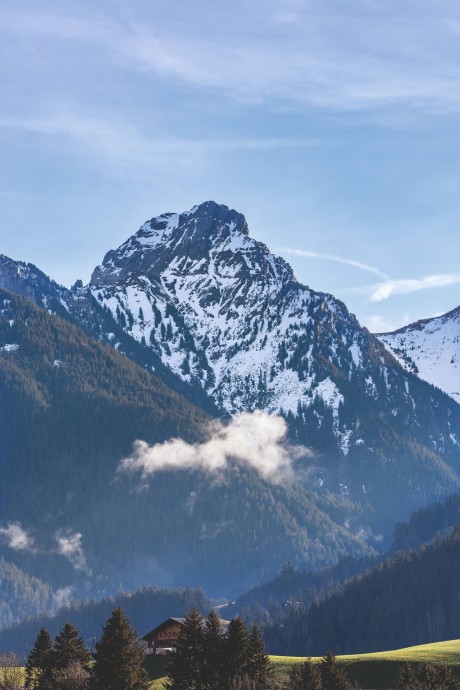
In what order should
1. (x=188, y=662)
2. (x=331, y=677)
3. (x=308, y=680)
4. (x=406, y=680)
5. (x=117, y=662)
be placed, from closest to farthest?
(x=117, y=662), (x=308, y=680), (x=188, y=662), (x=406, y=680), (x=331, y=677)

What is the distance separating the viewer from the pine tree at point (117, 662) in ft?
506

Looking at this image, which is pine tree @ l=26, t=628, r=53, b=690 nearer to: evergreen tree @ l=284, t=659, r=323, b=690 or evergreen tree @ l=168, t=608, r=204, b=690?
evergreen tree @ l=168, t=608, r=204, b=690

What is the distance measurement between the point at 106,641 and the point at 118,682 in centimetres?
475

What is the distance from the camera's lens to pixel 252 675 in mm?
161125

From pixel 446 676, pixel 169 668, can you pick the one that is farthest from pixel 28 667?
pixel 446 676

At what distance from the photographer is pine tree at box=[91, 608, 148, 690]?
154375 millimetres

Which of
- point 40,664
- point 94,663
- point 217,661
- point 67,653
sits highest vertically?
point 67,653

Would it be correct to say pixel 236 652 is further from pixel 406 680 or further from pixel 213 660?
pixel 406 680

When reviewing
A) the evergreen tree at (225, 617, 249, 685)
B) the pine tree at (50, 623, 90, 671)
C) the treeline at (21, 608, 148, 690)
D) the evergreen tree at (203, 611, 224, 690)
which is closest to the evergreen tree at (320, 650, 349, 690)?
the evergreen tree at (225, 617, 249, 685)

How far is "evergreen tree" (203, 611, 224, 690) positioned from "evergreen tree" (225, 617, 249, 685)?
804mm

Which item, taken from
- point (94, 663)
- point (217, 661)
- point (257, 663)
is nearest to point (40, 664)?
point (94, 663)

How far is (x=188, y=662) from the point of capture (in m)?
163

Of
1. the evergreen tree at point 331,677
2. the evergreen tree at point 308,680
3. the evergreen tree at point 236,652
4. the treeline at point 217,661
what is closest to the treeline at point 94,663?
the treeline at point 217,661

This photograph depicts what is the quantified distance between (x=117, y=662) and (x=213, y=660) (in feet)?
41.3
